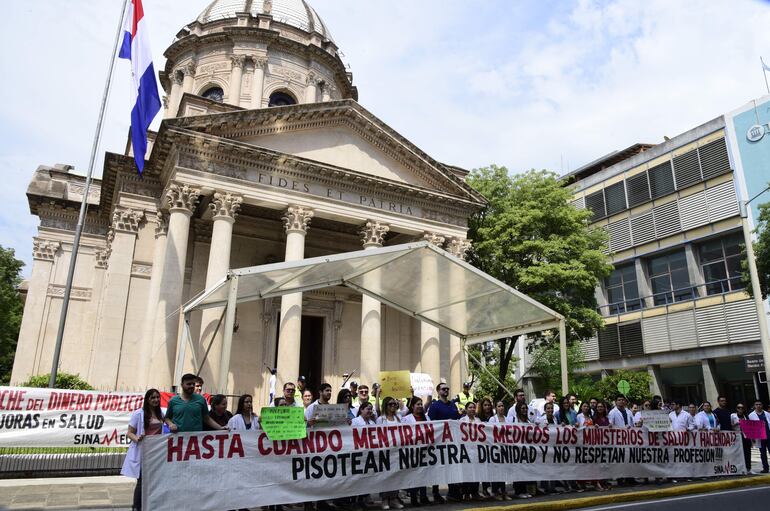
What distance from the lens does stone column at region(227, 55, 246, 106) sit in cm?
3002

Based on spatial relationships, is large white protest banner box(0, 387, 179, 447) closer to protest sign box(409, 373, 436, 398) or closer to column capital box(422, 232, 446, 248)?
protest sign box(409, 373, 436, 398)

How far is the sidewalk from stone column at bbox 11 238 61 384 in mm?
14946

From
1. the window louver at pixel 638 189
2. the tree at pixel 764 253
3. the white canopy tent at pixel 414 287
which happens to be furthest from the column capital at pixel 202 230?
the window louver at pixel 638 189

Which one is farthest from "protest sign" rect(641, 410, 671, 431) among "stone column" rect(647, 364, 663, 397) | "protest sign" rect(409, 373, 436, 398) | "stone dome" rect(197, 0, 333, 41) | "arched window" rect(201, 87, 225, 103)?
"stone dome" rect(197, 0, 333, 41)

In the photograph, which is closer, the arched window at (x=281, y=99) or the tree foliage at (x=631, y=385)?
the tree foliage at (x=631, y=385)

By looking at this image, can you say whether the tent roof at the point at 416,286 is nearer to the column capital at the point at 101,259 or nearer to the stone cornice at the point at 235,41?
the column capital at the point at 101,259

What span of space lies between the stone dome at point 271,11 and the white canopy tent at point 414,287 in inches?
1000

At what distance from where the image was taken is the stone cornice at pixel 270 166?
742 inches

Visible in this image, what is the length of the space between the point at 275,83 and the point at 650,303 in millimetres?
26129

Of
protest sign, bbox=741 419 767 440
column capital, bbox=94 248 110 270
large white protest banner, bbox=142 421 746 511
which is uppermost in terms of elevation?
column capital, bbox=94 248 110 270

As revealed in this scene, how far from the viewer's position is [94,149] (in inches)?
617

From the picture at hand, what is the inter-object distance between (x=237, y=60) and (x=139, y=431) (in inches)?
1073

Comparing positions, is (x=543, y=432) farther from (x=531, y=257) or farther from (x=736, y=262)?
(x=736, y=262)

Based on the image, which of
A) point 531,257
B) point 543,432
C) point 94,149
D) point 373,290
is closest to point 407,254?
point 373,290
